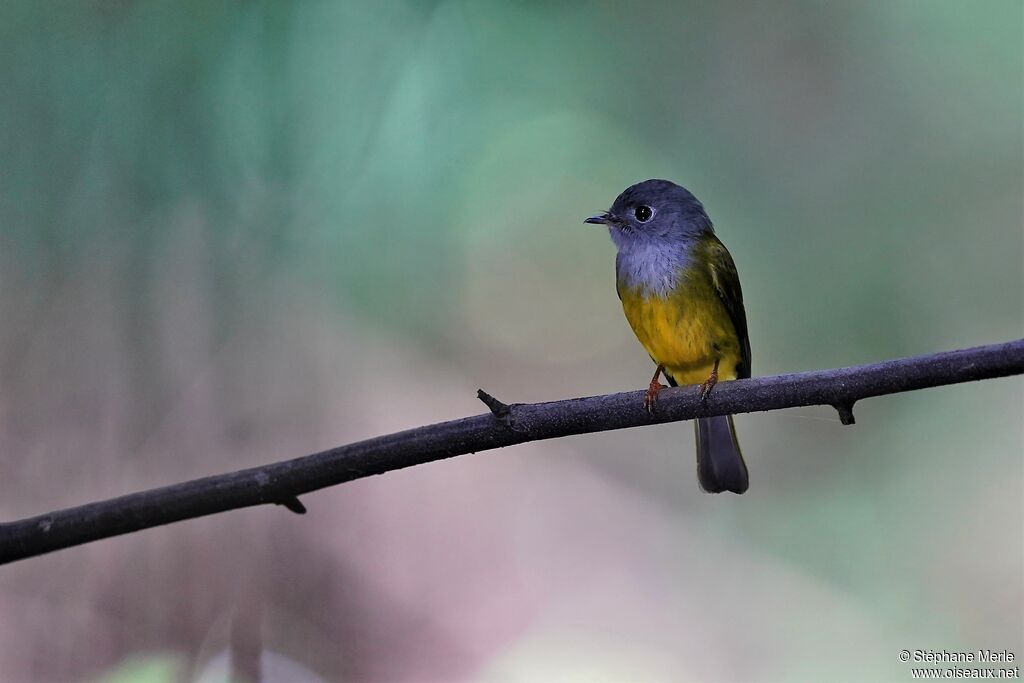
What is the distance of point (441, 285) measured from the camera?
2020 millimetres

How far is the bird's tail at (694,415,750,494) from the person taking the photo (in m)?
1.65

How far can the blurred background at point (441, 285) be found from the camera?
64.6 inches

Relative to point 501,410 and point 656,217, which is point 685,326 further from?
point 501,410

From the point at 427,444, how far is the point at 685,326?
668mm

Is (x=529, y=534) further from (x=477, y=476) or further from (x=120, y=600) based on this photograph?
(x=120, y=600)

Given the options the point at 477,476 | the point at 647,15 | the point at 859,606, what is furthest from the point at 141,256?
the point at 859,606

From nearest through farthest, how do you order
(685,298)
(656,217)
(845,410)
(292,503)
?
1. (845,410)
2. (292,503)
3. (685,298)
4. (656,217)

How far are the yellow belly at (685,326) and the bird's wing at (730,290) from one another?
1cm

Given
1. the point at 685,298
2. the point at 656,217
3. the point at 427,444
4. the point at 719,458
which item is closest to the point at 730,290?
the point at 685,298

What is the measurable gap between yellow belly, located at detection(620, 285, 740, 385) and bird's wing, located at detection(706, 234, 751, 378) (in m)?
0.01

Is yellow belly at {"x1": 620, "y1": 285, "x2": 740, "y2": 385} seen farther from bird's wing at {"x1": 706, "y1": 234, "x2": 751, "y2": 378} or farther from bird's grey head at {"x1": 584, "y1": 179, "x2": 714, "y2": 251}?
bird's grey head at {"x1": 584, "y1": 179, "x2": 714, "y2": 251}

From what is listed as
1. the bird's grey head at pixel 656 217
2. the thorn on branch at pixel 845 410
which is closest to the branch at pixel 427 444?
the thorn on branch at pixel 845 410

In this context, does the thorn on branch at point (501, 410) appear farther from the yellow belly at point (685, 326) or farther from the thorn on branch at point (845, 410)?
the yellow belly at point (685, 326)

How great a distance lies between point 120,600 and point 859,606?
1.35m
